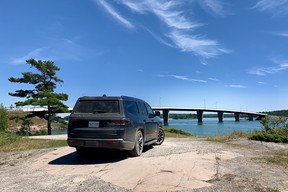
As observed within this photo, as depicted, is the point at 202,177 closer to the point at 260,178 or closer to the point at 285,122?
the point at 260,178

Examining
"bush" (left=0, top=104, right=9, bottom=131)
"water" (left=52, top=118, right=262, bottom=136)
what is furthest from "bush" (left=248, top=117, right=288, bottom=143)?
"bush" (left=0, top=104, right=9, bottom=131)

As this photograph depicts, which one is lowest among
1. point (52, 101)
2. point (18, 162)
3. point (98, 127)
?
point (18, 162)

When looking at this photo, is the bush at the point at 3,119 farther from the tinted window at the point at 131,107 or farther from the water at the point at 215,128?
the tinted window at the point at 131,107

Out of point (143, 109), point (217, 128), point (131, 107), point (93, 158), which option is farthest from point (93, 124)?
point (217, 128)

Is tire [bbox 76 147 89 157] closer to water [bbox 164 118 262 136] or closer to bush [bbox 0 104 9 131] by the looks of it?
water [bbox 164 118 262 136]

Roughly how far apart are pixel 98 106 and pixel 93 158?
167 centimetres

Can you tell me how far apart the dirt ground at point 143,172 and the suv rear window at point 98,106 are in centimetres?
148

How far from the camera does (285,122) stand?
16.7 meters

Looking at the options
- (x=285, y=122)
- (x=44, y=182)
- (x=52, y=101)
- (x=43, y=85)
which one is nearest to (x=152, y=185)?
(x=44, y=182)

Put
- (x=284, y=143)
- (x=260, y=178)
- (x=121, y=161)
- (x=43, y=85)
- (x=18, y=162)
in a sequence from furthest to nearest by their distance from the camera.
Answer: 1. (x=43, y=85)
2. (x=284, y=143)
3. (x=18, y=162)
4. (x=121, y=161)
5. (x=260, y=178)

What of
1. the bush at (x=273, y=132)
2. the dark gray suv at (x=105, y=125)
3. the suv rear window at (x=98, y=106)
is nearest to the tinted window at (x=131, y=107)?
the dark gray suv at (x=105, y=125)

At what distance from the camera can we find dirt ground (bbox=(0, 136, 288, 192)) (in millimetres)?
6142

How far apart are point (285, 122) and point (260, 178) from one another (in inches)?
442

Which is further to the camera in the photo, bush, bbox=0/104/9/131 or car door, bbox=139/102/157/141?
bush, bbox=0/104/9/131
